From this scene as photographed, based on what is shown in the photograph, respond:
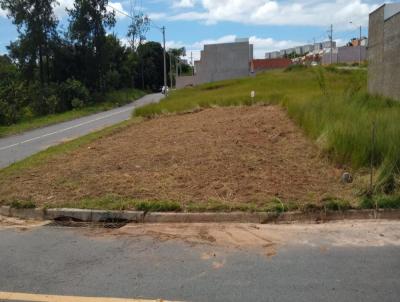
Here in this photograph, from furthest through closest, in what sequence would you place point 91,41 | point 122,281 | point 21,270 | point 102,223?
point 91,41, point 102,223, point 21,270, point 122,281

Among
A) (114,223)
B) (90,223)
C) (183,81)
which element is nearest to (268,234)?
(114,223)

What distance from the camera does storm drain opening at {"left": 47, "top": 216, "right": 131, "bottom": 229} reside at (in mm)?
7094

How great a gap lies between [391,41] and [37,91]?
39301 mm

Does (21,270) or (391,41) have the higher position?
(391,41)

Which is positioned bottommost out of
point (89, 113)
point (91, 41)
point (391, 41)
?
point (89, 113)

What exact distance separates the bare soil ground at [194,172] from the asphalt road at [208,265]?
4.67 feet

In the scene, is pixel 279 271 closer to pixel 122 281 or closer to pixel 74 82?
pixel 122 281

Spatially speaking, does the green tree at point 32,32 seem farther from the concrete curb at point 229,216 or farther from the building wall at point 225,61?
the concrete curb at point 229,216

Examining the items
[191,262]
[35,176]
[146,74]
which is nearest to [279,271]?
[191,262]

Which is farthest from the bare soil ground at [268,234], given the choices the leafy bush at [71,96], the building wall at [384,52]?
the leafy bush at [71,96]

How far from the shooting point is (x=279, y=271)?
4.89m

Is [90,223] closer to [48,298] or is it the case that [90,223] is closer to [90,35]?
[48,298]

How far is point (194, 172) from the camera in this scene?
9.38 metres

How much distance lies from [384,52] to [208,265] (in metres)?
14.4
